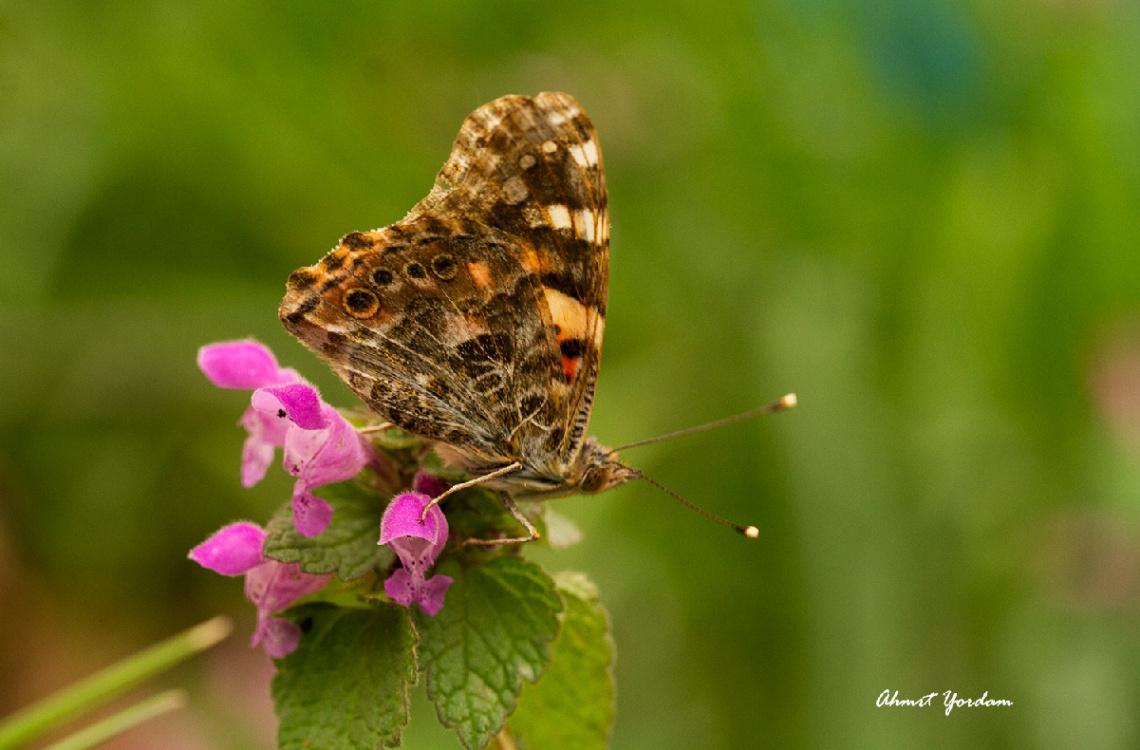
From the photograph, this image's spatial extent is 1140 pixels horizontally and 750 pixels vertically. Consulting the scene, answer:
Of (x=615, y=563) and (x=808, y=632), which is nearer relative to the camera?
(x=808, y=632)

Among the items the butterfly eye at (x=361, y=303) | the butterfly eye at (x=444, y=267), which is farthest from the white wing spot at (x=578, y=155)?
the butterfly eye at (x=361, y=303)

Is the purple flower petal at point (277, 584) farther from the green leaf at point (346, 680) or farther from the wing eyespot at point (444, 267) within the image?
the wing eyespot at point (444, 267)

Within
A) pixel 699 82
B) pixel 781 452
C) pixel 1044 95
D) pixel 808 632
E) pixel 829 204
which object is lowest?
pixel 808 632

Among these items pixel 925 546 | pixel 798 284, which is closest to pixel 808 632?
pixel 925 546

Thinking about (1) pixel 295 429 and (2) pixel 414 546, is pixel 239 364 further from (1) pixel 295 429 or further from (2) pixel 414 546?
(2) pixel 414 546

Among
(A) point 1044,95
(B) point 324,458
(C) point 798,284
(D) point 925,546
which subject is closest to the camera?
(B) point 324,458

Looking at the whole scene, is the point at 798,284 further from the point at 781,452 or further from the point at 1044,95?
the point at 1044,95

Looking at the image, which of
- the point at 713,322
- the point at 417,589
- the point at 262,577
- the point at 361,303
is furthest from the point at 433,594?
the point at 713,322
